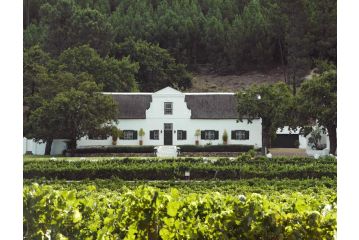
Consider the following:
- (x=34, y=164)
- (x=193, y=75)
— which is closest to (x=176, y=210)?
(x=193, y=75)

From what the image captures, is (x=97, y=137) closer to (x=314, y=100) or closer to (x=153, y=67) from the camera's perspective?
(x=153, y=67)

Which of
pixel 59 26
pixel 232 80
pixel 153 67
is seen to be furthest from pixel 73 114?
pixel 232 80

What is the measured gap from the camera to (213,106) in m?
9.70

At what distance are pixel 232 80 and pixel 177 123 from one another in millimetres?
1076

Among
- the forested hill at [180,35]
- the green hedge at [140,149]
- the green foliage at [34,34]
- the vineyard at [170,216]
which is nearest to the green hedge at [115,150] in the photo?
the green hedge at [140,149]

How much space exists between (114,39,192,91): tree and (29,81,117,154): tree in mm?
780

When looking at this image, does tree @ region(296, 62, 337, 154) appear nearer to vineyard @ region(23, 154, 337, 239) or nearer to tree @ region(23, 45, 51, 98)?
tree @ region(23, 45, 51, 98)

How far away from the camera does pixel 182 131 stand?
26.1ft

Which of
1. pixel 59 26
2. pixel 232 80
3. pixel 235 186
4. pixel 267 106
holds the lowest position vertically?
pixel 235 186

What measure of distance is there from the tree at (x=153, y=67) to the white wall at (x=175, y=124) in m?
0.19

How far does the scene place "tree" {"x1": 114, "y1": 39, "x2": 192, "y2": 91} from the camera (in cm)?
764
